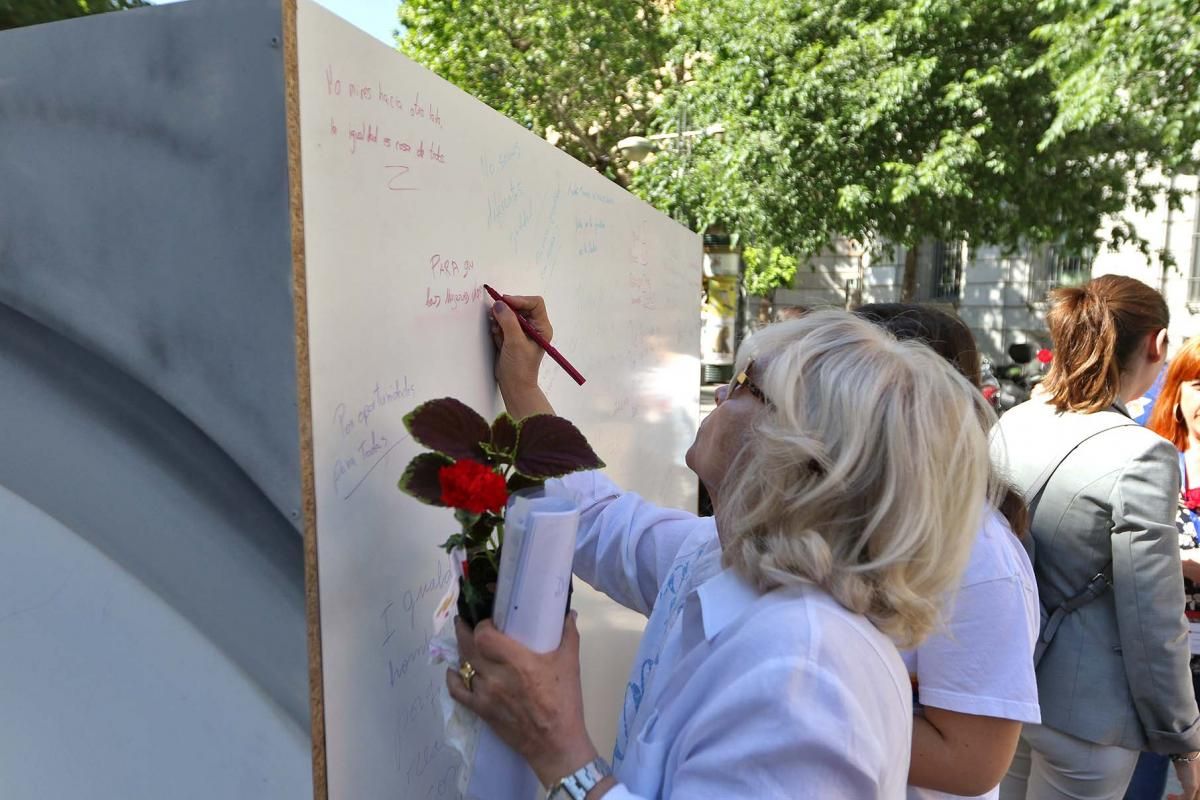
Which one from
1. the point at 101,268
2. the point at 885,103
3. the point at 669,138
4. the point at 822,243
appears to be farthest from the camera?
the point at 669,138

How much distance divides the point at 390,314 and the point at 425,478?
28 centimetres

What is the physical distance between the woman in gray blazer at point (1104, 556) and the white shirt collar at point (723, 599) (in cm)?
99

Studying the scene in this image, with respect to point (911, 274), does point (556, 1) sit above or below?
above

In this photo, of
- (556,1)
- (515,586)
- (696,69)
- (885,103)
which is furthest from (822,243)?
(515,586)

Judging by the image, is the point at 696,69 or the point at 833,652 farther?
the point at 696,69

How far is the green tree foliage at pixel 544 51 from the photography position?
13.1 metres

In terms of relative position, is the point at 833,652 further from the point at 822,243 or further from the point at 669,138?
the point at 669,138

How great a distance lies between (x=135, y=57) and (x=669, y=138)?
38.8ft

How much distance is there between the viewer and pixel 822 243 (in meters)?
10.6

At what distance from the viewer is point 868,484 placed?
97cm

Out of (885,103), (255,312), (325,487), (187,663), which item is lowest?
(187,663)

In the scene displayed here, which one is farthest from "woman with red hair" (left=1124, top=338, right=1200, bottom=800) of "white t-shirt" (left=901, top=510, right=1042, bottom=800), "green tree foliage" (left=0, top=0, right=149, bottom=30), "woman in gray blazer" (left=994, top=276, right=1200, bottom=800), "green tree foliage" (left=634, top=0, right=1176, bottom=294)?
"green tree foliage" (left=634, top=0, right=1176, bottom=294)

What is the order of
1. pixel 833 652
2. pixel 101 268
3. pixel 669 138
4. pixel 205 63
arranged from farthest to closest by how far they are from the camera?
pixel 669 138 < pixel 101 268 < pixel 205 63 < pixel 833 652

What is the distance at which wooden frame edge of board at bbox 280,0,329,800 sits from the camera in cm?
96
